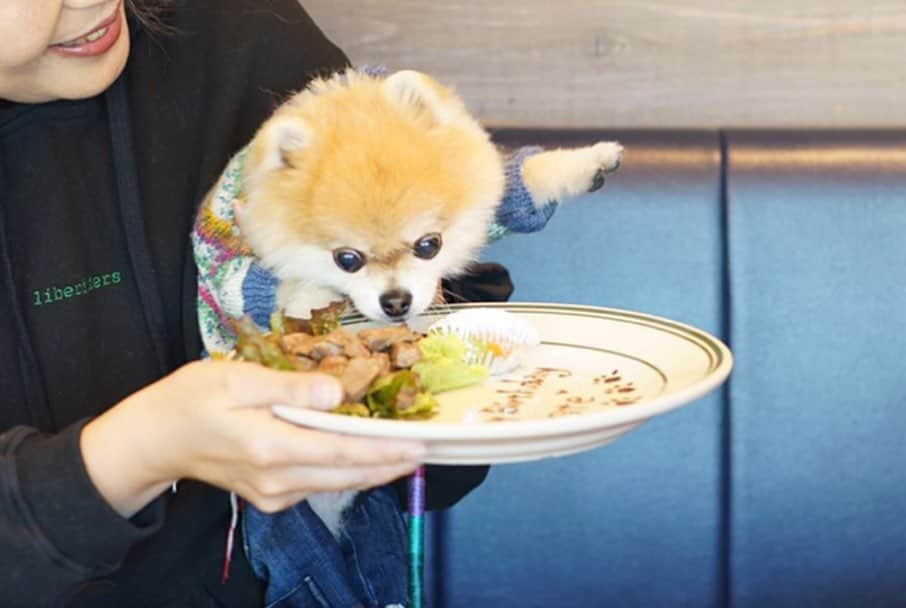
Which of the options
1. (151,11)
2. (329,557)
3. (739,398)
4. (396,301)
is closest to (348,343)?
(396,301)

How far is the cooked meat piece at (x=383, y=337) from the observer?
981 millimetres

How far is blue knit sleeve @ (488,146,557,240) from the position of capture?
1195 mm

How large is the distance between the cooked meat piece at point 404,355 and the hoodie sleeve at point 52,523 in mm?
245

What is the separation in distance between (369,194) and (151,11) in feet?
1.38

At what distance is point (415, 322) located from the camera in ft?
3.74

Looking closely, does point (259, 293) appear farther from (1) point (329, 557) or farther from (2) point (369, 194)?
(1) point (329, 557)

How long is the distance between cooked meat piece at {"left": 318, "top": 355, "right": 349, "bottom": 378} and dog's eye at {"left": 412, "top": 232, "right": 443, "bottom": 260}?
8.1 inches

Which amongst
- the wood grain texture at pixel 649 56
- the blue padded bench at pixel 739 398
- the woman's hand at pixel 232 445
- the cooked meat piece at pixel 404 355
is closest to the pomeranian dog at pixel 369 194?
the cooked meat piece at pixel 404 355

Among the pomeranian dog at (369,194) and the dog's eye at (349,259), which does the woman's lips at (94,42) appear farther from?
the dog's eye at (349,259)

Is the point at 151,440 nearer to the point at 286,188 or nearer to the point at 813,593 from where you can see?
the point at 286,188

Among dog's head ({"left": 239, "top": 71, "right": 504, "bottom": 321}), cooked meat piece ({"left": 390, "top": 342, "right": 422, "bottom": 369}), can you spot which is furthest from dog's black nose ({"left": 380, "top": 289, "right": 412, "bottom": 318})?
cooked meat piece ({"left": 390, "top": 342, "right": 422, "bottom": 369})

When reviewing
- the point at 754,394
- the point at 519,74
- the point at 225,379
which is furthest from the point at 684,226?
the point at 225,379

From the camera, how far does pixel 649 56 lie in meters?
1.77

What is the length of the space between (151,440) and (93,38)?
1.43ft
